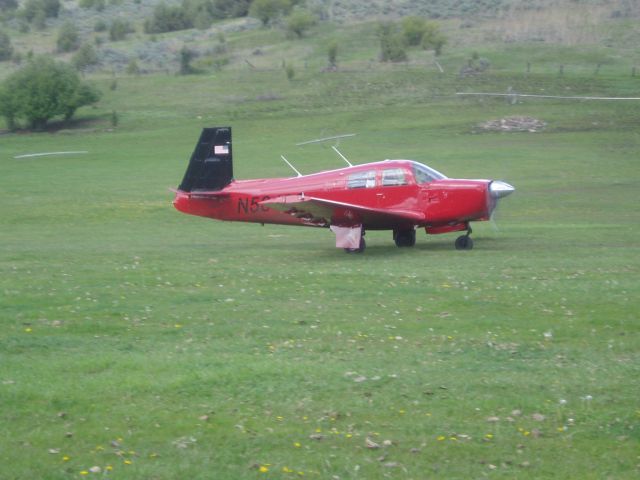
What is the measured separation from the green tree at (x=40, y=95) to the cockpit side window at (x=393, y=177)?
1361 inches

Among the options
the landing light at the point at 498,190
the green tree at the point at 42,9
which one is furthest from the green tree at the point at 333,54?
the green tree at the point at 42,9

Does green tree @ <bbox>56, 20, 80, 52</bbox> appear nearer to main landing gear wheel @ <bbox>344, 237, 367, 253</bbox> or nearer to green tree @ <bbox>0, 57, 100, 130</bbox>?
green tree @ <bbox>0, 57, 100, 130</bbox>

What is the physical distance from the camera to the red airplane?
20.4 metres

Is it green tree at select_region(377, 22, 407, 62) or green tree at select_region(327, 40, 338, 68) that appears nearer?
green tree at select_region(327, 40, 338, 68)

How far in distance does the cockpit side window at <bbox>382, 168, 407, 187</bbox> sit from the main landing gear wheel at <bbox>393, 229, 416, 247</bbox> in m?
1.13

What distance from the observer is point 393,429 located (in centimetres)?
771

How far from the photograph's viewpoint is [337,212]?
20203 millimetres

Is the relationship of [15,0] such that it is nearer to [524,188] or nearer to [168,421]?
[524,188]

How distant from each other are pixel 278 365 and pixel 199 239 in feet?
48.9

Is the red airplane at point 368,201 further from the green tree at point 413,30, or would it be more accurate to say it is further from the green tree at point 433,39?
the green tree at point 413,30

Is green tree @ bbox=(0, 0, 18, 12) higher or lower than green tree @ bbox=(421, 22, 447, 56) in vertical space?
higher

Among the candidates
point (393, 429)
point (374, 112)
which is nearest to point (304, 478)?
point (393, 429)

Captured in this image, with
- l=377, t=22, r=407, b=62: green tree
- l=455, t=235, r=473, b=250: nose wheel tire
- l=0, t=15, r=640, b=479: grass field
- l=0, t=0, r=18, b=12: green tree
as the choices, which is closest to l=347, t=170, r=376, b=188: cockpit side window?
l=0, t=15, r=640, b=479: grass field

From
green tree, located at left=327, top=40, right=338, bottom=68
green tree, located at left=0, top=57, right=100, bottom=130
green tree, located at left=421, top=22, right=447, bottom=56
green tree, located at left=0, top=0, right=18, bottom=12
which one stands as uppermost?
green tree, located at left=0, top=0, right=18, bottom=12
